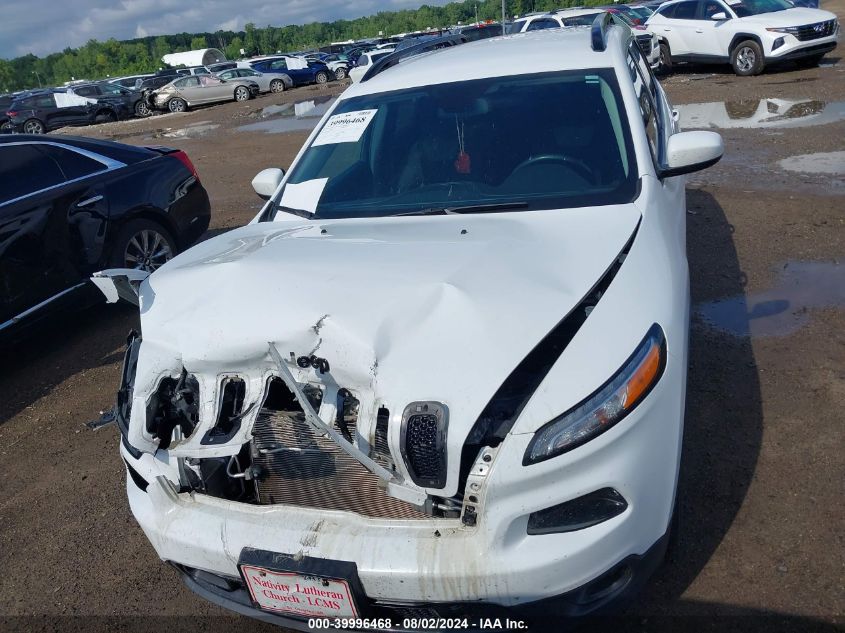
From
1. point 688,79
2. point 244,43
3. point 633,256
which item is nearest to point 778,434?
point 633,256

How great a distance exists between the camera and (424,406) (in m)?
2.11

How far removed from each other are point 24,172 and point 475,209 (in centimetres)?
386

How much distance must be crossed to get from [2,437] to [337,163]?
2653 millimetres

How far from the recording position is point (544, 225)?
288 cm

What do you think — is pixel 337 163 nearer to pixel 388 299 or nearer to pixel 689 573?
pixel 388 299

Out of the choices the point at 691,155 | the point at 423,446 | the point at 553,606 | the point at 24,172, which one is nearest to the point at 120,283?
the point at 423,446

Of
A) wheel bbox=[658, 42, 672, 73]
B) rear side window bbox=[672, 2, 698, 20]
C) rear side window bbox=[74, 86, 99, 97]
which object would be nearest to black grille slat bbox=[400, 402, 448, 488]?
rear side window bbox=[672, 2, 698, 20]

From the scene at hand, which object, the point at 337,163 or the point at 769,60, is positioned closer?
the point at 337,163

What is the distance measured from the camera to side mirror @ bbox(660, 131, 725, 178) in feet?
10.5

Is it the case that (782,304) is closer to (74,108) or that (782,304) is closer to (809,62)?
(809,62)

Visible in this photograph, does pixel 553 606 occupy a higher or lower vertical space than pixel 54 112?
higher

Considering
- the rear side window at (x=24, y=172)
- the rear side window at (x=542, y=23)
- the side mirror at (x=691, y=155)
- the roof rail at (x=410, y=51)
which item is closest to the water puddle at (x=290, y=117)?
the rear side window at (x=542, y=23)

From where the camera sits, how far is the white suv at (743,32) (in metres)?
13.9

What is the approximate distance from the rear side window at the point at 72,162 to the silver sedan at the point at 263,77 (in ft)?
79.3
